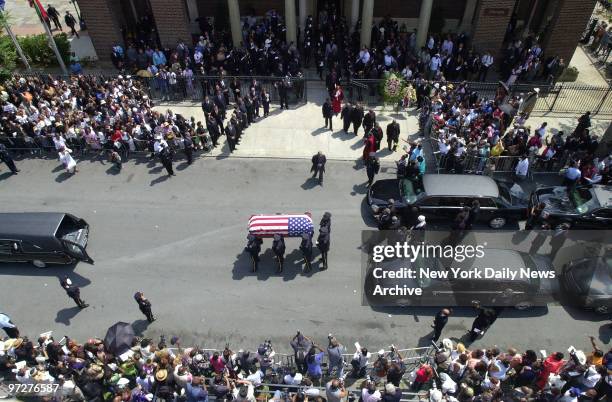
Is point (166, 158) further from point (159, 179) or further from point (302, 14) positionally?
point (302, 14)

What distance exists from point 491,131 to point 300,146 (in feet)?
23.1

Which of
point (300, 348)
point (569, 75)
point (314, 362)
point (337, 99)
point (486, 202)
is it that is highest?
point (337, 99)

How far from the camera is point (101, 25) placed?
70.5 ft

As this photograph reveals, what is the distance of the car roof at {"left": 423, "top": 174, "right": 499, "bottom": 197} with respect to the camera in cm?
1325

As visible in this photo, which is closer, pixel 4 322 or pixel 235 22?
pixel 4 322

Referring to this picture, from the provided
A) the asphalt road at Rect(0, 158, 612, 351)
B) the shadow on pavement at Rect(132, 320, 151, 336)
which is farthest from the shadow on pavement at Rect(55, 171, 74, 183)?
the shadow on pavement at Rect(132, 320, 151, 336)

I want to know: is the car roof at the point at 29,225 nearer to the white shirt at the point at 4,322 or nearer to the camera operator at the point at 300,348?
the white shirt at the point at 4,322

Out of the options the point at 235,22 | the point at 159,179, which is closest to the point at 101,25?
the point at 235,22

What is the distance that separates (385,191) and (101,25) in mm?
16762

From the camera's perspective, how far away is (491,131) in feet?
50.5

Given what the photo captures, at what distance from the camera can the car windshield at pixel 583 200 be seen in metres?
13.1

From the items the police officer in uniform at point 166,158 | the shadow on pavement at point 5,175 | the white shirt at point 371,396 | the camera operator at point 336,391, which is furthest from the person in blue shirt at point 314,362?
the shadow on pavement at point 5,175

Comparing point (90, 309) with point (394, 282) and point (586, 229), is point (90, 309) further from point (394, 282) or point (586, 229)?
point (586, 229)

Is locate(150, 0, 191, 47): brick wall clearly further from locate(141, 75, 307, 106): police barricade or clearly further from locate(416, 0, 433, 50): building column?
locate(416, 0, 433, 50): building column
